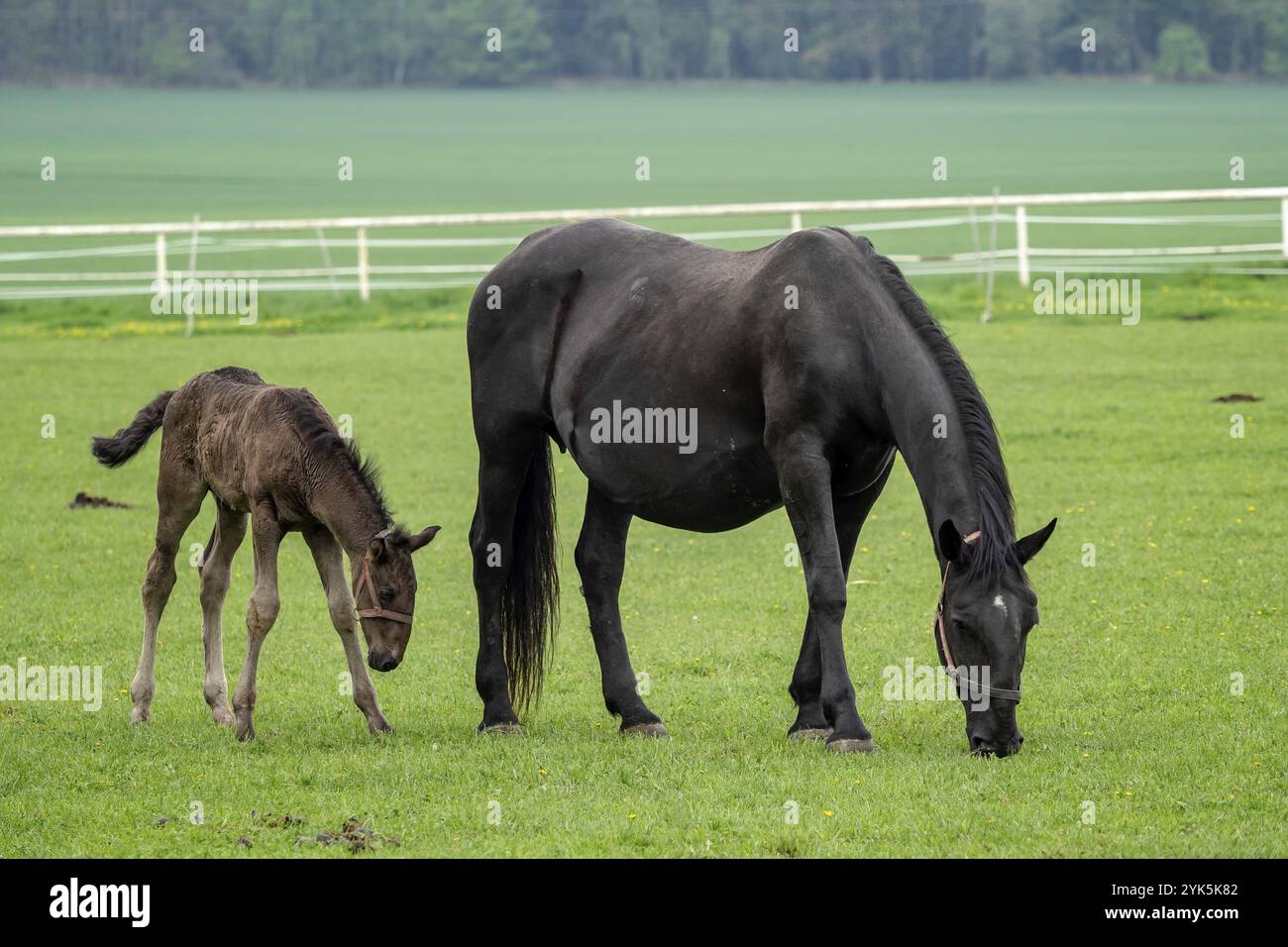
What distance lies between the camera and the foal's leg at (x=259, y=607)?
755cm

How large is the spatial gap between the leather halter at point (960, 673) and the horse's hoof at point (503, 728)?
2253 mm

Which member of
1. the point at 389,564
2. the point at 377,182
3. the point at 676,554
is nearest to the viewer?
the point at 389,564

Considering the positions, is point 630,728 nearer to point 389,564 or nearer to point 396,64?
point 389,564

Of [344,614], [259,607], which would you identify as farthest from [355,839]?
[259,607]

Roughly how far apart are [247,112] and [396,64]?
15.5m

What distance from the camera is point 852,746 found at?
22.9 ft

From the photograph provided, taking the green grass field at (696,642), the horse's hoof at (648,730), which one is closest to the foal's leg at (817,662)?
the green grass field at (696,642)

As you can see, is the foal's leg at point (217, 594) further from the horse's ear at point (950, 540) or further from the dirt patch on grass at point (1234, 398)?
the dirt patch on grass at point (1234, 398)

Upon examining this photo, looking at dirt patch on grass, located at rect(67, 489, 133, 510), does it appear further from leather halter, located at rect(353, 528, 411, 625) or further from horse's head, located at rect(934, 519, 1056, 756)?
horse's head, located at rect(934, 519, 1056, 756)

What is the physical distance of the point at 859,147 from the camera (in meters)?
99.8

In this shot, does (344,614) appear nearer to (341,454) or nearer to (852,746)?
(341,454)

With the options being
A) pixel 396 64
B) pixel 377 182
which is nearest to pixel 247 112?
pixel 396 64

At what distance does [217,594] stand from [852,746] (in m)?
3.35

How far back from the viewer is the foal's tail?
8.42 m
